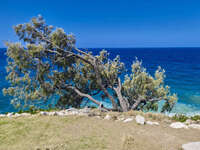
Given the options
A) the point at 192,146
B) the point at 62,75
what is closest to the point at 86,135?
the point at 192,146

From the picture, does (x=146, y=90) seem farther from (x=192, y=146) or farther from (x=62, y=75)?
(x=192, y=146)

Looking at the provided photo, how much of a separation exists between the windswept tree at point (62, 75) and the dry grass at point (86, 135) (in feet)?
15.8

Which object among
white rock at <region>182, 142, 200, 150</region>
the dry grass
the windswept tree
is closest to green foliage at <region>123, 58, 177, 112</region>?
the windswept tree

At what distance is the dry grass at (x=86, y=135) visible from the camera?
6732mm

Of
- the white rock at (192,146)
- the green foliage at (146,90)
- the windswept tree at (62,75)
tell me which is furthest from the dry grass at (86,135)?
the green foliage at (146,90)

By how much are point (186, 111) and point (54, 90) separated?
20.6 metres

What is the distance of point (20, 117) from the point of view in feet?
35.6

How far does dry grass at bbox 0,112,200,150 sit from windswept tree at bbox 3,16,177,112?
4805 millimetres

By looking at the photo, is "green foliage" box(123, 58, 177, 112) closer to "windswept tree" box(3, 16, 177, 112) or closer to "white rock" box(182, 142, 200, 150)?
"windswept tree" box(3, 16, 177, 112)

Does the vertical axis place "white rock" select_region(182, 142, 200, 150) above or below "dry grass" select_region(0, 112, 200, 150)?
above

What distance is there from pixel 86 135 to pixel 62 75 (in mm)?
9987

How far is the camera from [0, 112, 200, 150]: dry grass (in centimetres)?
673

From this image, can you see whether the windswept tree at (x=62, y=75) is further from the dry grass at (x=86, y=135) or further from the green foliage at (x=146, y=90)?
the dry grass at (x=86, y=135)

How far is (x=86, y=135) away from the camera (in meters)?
7.78
